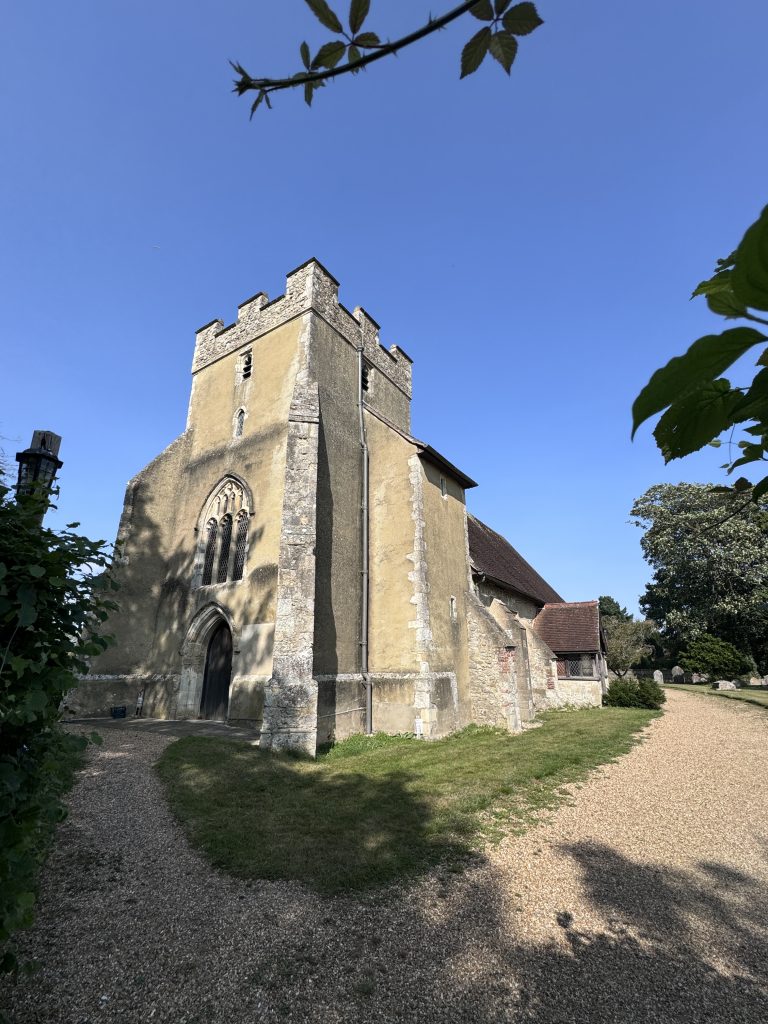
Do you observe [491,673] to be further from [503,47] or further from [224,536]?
[503,47]

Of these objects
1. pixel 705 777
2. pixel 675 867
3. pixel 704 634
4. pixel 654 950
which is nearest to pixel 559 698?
pixel 705 777

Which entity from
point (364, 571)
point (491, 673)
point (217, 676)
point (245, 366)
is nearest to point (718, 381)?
point (364, 571)

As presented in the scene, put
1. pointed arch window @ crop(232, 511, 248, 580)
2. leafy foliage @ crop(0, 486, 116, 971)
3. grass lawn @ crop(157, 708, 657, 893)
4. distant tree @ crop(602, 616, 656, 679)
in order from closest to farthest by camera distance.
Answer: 1. leafy foliage @ crop(0, 486, 116, 971)
2. grass lawn @ crop(157, 708, 657, 893)
3. pointed arch window @ crop(232, 511, 248, 580)
4. distant tree @ crop(602, 616, 656, 679)

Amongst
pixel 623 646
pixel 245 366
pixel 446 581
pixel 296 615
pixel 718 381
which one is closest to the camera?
pixel 718 381

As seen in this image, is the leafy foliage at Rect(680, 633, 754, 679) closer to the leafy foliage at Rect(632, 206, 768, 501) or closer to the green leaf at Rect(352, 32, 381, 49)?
the leafy foliage at Rect(632, 206, 768, 501)

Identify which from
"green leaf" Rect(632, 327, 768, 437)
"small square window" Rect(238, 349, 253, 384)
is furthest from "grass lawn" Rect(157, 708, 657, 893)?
"small square window" Rect(238, 349, 253, 384)

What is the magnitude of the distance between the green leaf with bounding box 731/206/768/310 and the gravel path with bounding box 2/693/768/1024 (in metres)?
4.72

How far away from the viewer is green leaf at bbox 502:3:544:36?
1.08 meters

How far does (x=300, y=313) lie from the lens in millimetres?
15844

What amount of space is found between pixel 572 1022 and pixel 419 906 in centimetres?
171

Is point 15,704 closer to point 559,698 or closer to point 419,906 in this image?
point 419,906

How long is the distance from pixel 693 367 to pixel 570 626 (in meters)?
24.8

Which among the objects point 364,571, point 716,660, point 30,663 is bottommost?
point 30,663

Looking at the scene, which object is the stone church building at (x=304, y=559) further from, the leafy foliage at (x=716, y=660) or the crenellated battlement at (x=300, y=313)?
the leafy foliage at (x=716, y=660)
